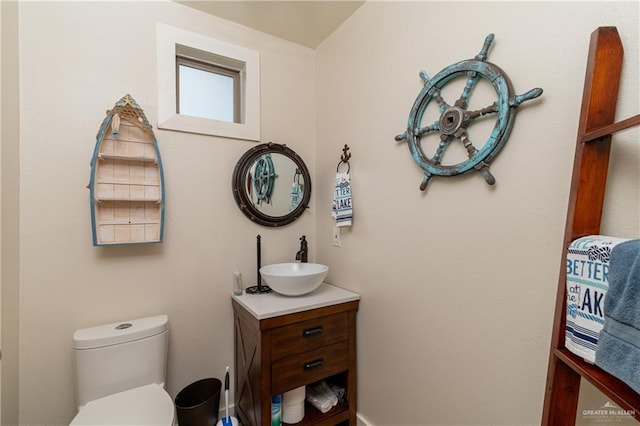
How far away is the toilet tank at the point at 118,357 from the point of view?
1.29 m

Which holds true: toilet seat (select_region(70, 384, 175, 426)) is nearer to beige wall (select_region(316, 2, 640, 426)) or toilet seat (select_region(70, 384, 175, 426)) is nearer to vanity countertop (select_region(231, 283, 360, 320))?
vanity countertop (select_region(231, 283, 360, 320))

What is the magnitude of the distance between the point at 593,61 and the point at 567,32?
0.22 metres

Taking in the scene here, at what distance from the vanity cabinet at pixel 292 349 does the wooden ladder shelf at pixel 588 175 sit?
99 cm

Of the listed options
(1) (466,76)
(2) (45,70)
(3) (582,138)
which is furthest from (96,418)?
(1) (466,76)

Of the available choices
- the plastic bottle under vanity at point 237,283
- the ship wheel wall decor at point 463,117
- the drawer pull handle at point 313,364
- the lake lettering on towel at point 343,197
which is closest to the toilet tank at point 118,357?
the plastic bottle under vanity at point 237,283

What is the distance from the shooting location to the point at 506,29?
995mm

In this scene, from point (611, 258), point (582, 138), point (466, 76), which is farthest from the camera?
point (466, 76)

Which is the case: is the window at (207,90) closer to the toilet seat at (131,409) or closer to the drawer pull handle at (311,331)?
the drawer pull handle at (311,331)

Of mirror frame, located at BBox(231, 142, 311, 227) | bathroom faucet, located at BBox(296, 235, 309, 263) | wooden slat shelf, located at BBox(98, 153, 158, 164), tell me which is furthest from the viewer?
bathroom faucet, located at BBox(296, 235, 309, 263)

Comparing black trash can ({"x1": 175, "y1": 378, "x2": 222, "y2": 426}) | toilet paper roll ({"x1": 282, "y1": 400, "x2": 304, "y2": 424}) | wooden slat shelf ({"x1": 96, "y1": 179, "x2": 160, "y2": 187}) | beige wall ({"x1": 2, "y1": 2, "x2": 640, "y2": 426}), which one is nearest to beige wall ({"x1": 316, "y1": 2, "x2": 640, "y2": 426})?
beige wall ({"x1": 2, "y1": 2, "x2": 640, "y2": 426})

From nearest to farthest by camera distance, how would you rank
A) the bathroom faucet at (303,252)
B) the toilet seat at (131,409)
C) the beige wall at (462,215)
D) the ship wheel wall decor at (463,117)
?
1. the beige wall at (462,215)
2. the ship wheel wall decor at (463,117)
3. the toilet seat at (131,409)
4. the bathroom faucet at (303,252)

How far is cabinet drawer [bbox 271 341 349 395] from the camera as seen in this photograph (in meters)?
1.40

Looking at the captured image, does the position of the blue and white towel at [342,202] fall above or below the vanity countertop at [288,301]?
above

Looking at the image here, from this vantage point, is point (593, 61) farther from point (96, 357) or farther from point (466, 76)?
point (96, 357)
